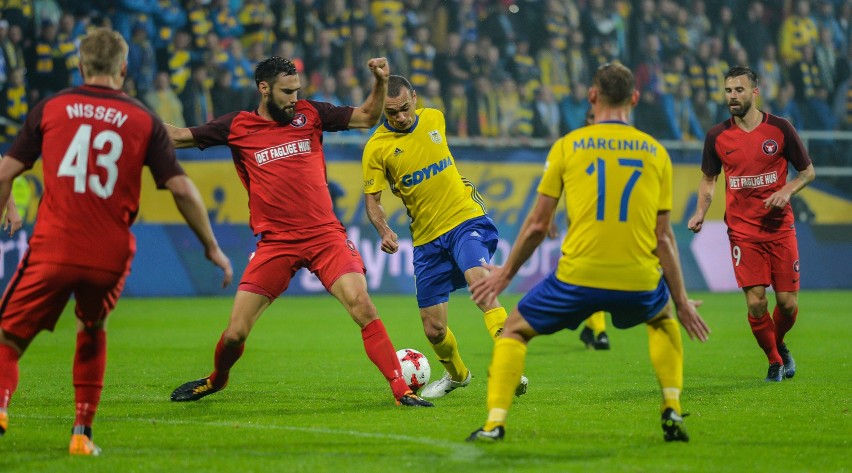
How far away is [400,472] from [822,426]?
3076mm

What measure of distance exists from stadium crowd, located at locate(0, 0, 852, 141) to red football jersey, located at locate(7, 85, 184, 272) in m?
13.9

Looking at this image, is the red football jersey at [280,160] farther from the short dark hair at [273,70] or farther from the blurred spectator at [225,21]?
the blurred spectator at [225,21]

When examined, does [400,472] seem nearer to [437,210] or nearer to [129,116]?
[129,116]

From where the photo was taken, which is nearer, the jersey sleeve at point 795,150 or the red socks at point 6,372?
the red socks at point 6,372

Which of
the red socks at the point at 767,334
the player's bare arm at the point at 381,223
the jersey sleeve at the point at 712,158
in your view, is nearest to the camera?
the player's bare arm at the point at 381,223

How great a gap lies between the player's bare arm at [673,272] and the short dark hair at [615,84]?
68cm

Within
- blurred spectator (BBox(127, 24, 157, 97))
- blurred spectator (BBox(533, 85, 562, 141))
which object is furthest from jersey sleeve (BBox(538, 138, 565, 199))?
blurred spectator (BBox(533, 85, 562, 141))

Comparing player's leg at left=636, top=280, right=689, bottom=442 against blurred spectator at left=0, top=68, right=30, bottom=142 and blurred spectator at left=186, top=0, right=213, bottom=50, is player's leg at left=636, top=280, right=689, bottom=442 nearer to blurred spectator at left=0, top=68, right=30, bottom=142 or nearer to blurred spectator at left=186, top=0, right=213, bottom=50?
blurred spectator at left=0, top=68, right=30, bottom=142

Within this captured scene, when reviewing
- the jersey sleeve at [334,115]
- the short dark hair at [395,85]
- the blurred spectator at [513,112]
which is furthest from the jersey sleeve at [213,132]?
the blurred spectator at [513,112]

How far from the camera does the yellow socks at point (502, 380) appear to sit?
6129mm

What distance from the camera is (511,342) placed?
6188mm

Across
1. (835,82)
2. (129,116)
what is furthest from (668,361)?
(835,82)

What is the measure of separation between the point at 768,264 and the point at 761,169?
2.82ft

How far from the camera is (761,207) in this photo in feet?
32.7
